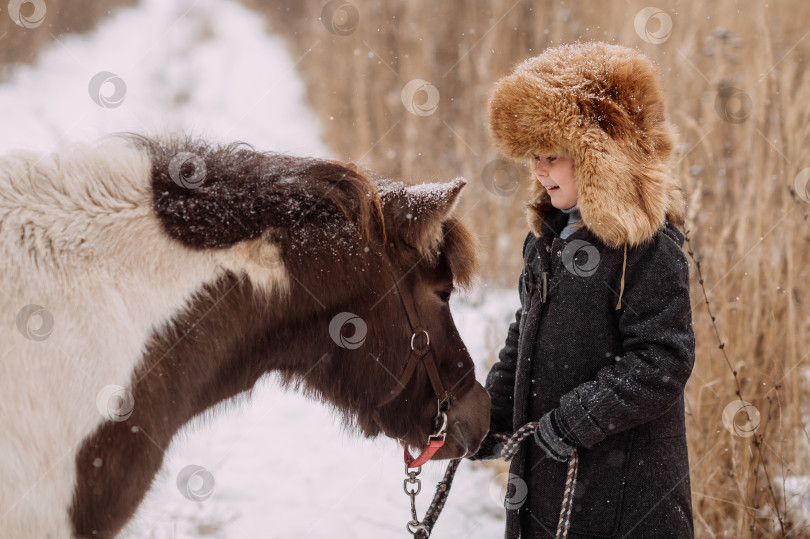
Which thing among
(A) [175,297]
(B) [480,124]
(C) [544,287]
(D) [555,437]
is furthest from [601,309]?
(B) [480,124]

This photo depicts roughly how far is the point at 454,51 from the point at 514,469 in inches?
236

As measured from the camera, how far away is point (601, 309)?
1.81 metres

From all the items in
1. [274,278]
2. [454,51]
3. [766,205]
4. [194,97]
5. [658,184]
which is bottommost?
[274,278]

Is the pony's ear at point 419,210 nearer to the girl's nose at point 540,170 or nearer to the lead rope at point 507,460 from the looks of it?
the girl's nose at point 540,170

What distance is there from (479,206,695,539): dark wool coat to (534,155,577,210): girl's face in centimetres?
12

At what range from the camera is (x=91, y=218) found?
1328 mm

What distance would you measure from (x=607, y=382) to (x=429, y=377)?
0.52m

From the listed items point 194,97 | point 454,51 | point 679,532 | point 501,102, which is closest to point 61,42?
point 194,97

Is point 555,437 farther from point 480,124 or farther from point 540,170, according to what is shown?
point 480,124

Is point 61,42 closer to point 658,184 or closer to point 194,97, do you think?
point 194,97

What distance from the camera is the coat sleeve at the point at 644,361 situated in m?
1.66

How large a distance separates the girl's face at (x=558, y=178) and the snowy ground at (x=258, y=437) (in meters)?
0.47

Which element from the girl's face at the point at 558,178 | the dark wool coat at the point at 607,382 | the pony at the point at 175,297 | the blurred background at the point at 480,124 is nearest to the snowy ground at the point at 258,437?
the blurred background at the point at 480,124

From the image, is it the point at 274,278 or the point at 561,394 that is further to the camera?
the point at 561,394
